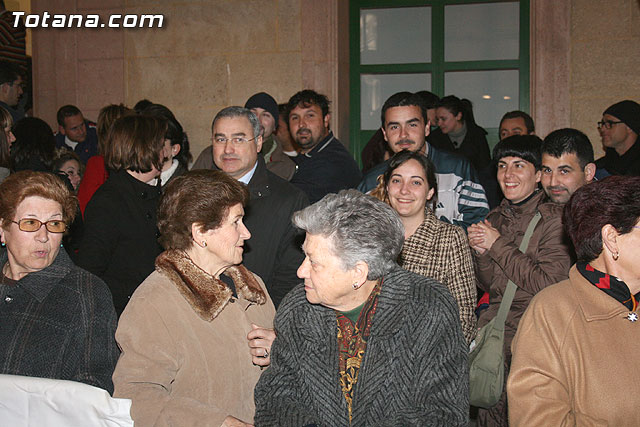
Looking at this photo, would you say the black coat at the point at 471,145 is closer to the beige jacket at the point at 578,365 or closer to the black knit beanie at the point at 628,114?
the black knit beanie at the point at 628,114

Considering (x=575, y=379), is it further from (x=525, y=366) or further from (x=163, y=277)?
(x=163, y=277)

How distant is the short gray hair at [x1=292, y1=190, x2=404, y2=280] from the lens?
2721 millimetres

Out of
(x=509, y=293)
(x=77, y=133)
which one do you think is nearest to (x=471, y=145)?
(x=509, y=293)

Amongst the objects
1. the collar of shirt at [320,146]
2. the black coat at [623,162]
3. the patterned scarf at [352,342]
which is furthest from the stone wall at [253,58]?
the patterned scarf at [352,342]

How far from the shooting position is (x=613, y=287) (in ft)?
8.52

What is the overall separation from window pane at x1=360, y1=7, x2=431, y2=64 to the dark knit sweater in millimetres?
6677

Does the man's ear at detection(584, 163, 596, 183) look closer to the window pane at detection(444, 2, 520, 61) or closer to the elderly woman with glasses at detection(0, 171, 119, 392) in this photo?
the elderly woman with glasses at detection(0, 171, 119, 392)

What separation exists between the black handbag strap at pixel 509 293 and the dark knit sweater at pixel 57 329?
2117 mm

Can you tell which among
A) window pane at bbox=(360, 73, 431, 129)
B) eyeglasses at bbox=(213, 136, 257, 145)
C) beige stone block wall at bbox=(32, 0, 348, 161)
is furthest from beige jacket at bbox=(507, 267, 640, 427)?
window pane at bbox=(360, 73, 431, 129)

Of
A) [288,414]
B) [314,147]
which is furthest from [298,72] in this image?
[288,414]

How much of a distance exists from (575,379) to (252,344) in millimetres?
1422

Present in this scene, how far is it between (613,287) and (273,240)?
1998 millimetres

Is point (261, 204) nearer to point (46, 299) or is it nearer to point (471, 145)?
point (46, 299)

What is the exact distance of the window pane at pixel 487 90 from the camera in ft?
28.4
